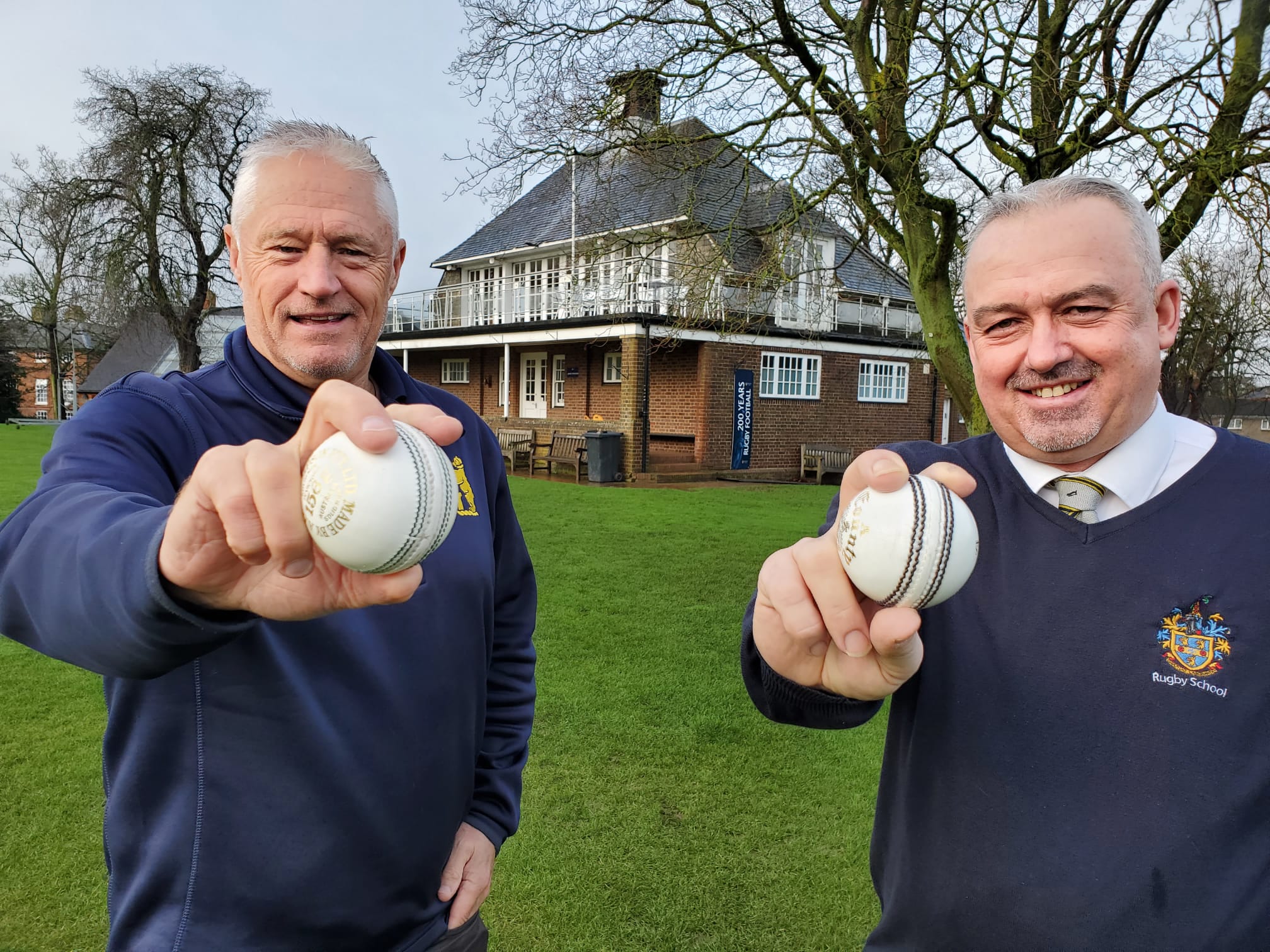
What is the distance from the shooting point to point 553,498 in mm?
16422

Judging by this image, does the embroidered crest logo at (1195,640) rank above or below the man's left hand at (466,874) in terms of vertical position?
above

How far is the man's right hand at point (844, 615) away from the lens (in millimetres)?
1370

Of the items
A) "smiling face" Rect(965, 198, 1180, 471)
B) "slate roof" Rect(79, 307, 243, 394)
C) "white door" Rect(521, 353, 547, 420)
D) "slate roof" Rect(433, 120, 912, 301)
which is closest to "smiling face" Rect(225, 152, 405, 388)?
"smiling face" Rect(965, 198, 1180, 471)

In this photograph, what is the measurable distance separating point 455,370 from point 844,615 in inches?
1180

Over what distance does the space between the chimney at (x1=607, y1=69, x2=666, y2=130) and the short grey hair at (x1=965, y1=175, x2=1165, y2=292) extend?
8197 millimetres

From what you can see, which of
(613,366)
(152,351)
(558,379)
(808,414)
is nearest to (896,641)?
(613,366)

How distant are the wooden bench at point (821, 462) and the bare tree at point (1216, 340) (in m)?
8.06

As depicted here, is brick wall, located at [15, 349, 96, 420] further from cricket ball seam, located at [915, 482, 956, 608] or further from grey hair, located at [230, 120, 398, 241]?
cricket ball seam, located at [915, 482, 956, 608]

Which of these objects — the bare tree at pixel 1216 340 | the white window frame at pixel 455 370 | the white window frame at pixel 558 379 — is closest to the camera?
the bare tree at pixel 1216 340

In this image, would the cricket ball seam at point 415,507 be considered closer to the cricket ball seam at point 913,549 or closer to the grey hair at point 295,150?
the cricket ball seam at point 913,549

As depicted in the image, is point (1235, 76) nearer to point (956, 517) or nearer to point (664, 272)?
point (956, 517)

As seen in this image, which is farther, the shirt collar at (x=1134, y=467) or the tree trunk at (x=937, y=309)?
the tree trunk at (x=937, y=309)

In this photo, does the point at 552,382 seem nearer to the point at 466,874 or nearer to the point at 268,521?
the point at 466,874

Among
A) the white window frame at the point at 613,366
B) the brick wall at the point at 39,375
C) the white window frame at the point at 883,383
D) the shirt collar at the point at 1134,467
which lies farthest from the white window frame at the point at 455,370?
the brick wall at the point at 39,375
